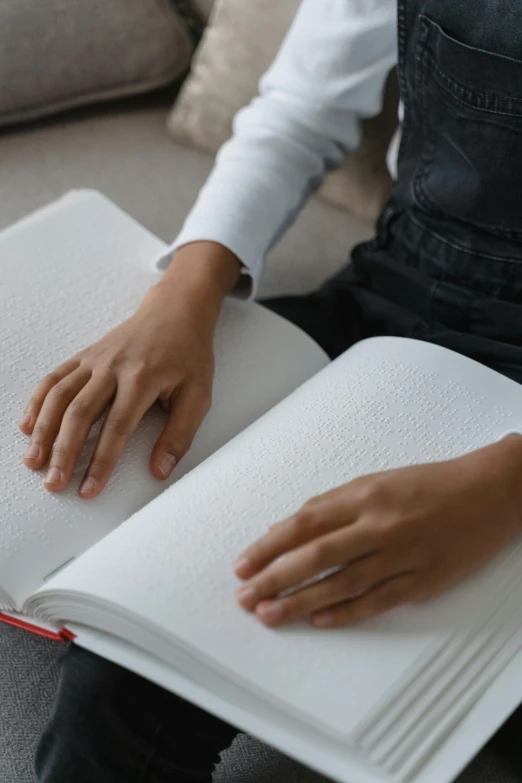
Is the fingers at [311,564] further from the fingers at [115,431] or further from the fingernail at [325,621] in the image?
the fingers at [115,431]

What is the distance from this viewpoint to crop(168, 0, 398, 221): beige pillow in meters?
1.07

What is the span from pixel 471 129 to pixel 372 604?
0.43 m

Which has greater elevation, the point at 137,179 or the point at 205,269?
the point at 205,269

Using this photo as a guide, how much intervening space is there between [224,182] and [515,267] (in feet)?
0.92

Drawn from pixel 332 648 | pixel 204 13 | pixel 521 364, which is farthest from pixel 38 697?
pixel 204 13

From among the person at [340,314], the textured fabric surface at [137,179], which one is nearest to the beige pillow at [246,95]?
the textured fabric surface at [137,179]

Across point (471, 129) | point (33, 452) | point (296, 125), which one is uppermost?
point (471, 129)

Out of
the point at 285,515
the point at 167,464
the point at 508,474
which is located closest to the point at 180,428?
the point at 167,464

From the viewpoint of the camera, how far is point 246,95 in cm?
113

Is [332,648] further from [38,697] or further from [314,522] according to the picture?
[38,697]

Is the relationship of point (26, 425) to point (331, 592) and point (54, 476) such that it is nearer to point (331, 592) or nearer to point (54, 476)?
point (54, 476)

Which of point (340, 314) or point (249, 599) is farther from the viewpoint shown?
point (340, 314)

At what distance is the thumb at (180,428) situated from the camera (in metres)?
0.66

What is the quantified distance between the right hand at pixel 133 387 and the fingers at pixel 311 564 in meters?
0.15
